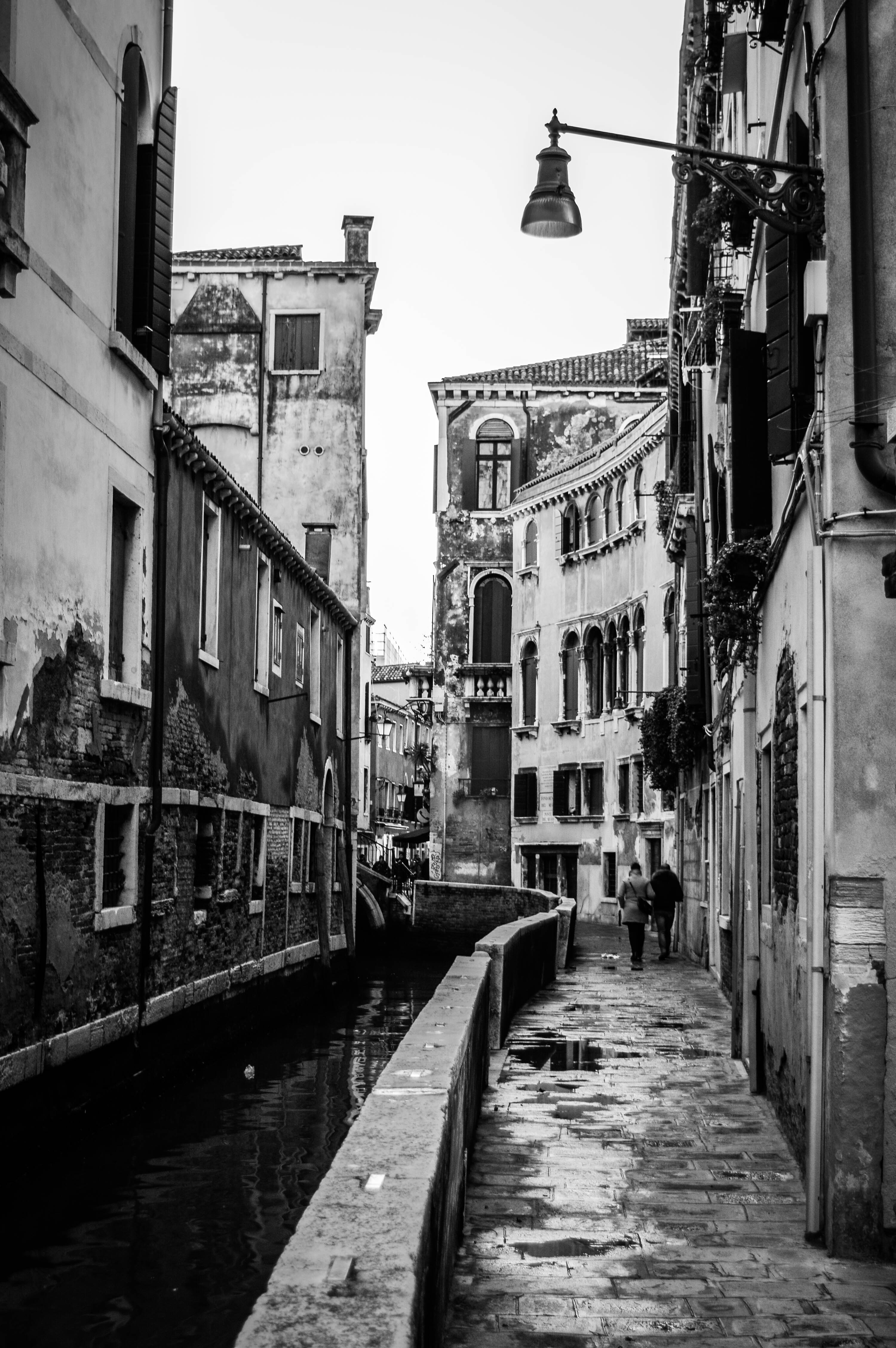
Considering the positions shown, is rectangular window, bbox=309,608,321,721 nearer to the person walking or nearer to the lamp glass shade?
the person walking

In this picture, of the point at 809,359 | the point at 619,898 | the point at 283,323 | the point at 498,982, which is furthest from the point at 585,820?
the point at 809,359

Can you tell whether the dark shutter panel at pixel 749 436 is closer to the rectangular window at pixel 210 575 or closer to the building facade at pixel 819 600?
the building facade at pixel 819 600

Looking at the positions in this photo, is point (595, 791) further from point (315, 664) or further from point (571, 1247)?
point (571, 1247)

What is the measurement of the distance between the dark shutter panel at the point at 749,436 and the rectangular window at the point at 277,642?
1180 cm

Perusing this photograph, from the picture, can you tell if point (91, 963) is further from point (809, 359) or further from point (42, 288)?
point (809, 359)

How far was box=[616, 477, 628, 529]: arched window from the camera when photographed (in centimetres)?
3462

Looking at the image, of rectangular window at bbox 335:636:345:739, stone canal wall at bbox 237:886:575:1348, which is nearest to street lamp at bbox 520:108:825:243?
stone canal wall at bbox 237:886:575:1348

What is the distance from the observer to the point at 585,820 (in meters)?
36.5

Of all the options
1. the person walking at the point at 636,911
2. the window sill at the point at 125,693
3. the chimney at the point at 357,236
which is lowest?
the person walking at the point at 636,911

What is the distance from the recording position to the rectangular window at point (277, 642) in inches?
810

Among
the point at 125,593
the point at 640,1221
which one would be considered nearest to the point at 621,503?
the point at 125,593

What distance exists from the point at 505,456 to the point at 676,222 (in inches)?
713

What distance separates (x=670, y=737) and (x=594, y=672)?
1413cm

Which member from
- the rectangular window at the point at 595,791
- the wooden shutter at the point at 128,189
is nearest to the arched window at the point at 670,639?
the rectangular window at the point at 595,791
